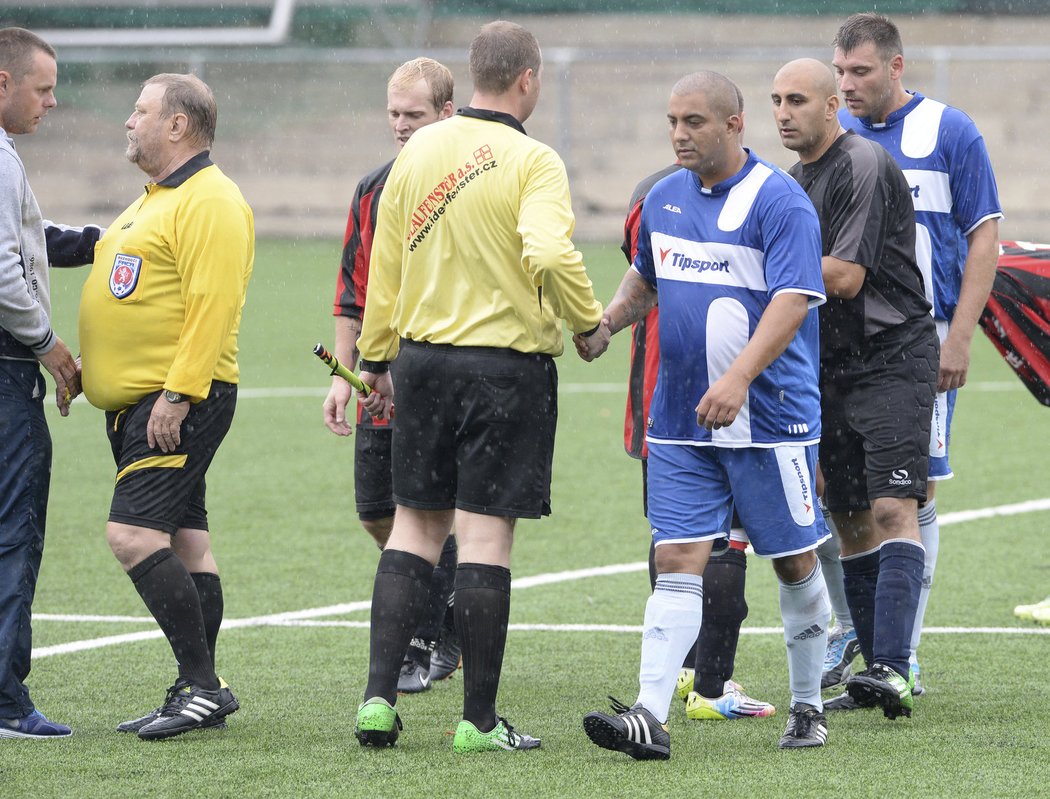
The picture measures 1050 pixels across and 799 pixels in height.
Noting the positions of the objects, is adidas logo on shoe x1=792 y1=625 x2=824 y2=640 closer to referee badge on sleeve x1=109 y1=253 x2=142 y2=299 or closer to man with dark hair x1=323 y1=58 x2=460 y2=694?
man with dark hair x1=323 y1=58 x2=460 y2=694

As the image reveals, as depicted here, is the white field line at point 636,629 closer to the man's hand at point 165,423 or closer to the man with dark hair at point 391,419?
the man with dark hair at point 391,419

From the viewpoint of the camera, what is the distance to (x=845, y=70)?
5289 millimetres

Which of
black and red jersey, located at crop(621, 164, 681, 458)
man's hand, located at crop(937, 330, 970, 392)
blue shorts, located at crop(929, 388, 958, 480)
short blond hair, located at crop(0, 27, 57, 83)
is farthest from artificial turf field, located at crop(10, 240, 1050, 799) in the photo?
short blond hair, located at crop(0, 27, 57, 83)

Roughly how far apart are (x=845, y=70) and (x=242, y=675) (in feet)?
9.89

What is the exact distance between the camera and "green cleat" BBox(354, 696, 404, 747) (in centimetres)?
446

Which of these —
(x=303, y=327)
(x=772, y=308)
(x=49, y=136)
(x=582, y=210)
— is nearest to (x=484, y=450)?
(x=772, y=308)

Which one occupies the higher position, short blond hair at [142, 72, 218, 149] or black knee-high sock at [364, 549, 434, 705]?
short blond hair at [142, 72, 218, 149]

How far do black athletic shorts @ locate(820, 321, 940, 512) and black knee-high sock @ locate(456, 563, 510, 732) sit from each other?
4.32ft

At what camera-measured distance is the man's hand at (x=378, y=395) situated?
16.3ft

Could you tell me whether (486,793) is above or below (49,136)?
below

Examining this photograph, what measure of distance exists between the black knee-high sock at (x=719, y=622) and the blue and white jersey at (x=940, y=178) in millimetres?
1178

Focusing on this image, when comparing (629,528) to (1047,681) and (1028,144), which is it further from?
(1028,144)

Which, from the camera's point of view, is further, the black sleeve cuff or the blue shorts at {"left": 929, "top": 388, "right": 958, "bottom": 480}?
the blue shorts at {"left": 929, "top": 388, "right": 958, "bottom": 480}

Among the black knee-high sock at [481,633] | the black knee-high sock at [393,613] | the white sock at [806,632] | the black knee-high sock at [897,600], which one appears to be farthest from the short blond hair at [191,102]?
the black knee-high sock at [897,600]
